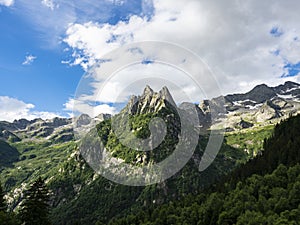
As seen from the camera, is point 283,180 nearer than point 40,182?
No

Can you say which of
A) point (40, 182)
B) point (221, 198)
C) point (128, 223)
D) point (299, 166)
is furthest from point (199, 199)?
point (40, 182)

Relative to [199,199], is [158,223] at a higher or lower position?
lower

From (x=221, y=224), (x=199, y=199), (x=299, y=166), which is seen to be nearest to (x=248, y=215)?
(x=221, y=224)

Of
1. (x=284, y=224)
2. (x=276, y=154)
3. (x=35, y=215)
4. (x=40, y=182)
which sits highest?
(x=276, y=154)

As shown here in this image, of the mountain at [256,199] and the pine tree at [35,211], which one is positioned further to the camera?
the mountain at [256,199]

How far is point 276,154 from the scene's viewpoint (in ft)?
606

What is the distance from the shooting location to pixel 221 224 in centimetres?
13100

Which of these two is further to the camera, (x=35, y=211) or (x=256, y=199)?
(x=256, y=199)

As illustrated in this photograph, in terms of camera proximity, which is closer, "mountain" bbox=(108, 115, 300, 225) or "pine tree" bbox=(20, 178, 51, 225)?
"pine tree" bbox=(20, 178, 51, 225)

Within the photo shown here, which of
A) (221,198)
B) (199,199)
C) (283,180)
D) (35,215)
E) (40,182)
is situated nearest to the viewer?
(35,215)

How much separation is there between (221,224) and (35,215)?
257 ft

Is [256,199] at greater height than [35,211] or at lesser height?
greater

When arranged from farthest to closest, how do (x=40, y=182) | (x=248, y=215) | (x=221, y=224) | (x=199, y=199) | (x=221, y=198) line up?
1. (x=199, y=199)
2. (x=221, y=198)
3. (x=221, y=224)
4. (x=248, y=215)
5. (x=40, y=182)

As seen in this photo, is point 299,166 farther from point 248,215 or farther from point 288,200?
point 248,215
